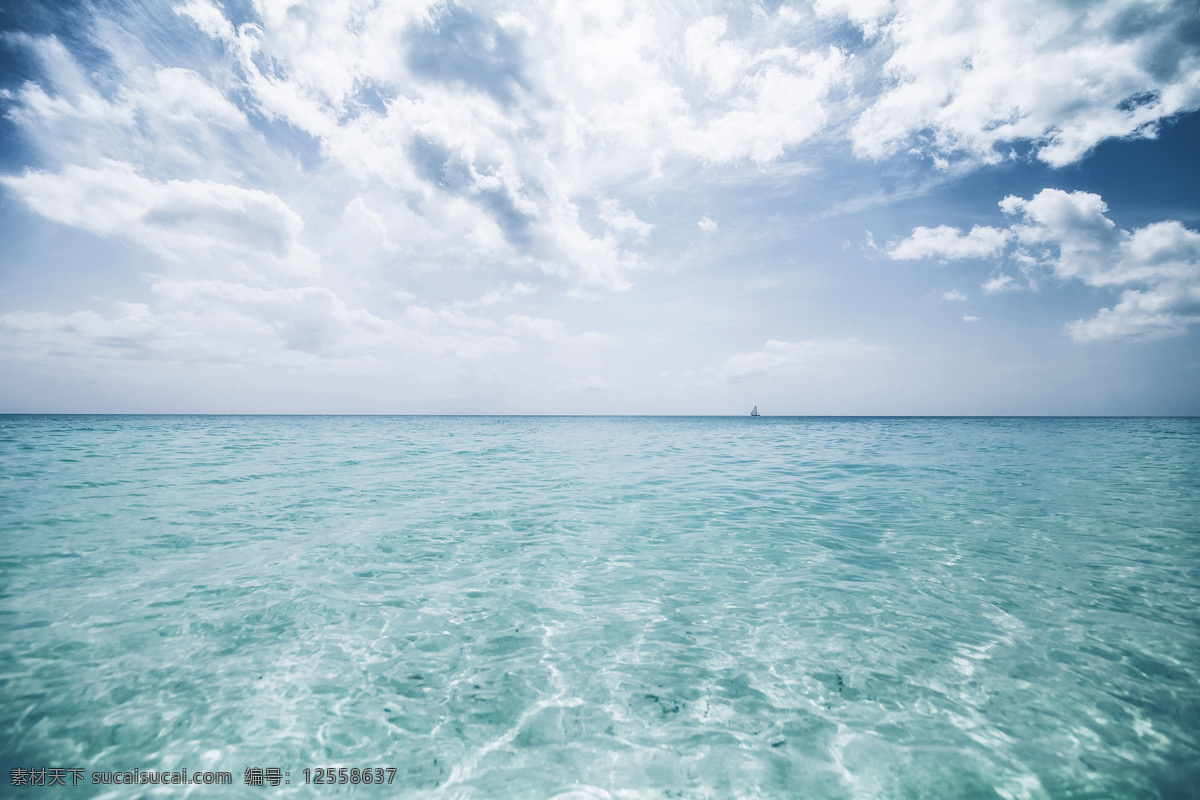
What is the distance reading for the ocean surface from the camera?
3.95 m

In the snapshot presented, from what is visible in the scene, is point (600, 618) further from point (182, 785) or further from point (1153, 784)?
point (1153, 784)

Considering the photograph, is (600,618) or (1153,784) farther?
(600,618)

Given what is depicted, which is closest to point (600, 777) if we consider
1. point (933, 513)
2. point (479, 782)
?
point (479, 782)

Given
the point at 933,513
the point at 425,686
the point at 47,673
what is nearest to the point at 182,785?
the point at 425,686

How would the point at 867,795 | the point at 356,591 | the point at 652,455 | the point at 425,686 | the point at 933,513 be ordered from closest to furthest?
the point at 867,795, the point at 425,686, the point at 356,591, the point at 933,513, the point at 652,455

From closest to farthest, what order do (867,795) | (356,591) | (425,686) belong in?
(867,795) → (425,686) → (356,591)

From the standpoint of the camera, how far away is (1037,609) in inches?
263

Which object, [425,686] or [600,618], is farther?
[600,618]

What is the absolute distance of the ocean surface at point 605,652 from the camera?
13.0 feet

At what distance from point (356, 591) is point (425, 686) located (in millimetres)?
3245

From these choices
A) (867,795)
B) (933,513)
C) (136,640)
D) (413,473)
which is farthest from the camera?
(413,473)

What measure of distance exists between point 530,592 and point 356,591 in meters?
3.00

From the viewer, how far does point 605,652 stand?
570 cm

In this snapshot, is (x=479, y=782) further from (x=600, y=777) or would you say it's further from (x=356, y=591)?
(x=356, y=591)
